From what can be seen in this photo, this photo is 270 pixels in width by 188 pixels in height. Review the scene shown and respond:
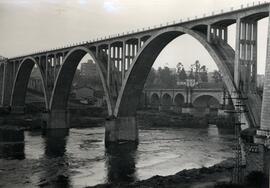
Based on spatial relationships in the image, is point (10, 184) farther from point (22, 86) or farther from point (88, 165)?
point (22, 86)

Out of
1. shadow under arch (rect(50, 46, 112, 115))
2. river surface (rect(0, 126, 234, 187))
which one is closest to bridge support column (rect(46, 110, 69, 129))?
shadow under arch (rect(50, 46, 112, 115))

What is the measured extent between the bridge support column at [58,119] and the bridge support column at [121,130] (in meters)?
20.0

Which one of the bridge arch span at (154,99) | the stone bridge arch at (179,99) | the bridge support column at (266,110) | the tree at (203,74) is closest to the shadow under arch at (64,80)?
the bridge support column at (266,110)

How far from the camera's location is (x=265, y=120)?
26.8 metres

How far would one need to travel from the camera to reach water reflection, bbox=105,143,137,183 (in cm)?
3271

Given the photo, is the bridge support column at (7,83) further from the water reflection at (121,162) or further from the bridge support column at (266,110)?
the bridge support column at (266,110)

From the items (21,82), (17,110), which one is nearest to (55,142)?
(21,82)

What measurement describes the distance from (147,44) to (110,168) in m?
16.9

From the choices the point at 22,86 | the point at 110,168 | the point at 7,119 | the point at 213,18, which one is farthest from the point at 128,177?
the point at 22,86

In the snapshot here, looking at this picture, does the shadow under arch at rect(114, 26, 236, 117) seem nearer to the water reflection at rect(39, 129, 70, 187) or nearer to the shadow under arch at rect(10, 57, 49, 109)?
the water reflection at rect(39, 129, 70, 187)

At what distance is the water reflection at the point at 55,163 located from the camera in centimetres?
3036

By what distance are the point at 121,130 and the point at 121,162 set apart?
13028 mm

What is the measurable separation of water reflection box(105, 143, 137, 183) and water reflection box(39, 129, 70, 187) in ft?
13.2

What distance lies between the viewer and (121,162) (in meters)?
39.5
